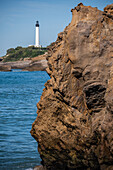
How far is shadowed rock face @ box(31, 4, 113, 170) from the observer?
17.0 feet

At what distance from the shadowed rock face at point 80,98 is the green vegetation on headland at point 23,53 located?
97.5 meters

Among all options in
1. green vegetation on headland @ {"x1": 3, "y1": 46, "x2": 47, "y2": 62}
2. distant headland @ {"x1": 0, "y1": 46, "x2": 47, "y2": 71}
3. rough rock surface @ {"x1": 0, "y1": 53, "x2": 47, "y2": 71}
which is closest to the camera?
rough rock surface @ {"x1": 0, "y1": 53, "x2": 47, "y2": 71}

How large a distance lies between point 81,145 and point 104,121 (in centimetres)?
69

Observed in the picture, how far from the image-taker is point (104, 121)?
4.91m

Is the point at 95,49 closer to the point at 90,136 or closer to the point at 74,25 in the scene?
the point at 74,25

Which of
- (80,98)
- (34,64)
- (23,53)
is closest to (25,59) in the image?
(34,64)

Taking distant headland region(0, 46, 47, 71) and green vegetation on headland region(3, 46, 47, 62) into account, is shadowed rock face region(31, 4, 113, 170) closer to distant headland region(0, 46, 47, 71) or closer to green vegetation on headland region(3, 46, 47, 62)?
distant headland region(0, 46, 47, 71)

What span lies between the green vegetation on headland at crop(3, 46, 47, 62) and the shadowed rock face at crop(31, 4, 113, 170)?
9746cm

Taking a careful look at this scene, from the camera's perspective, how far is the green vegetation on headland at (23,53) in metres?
105

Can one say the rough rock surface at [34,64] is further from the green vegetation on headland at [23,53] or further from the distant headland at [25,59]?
the green vegetation on headland at [23,53]

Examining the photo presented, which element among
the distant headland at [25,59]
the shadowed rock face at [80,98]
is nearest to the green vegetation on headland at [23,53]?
the distant headland at [25,59]

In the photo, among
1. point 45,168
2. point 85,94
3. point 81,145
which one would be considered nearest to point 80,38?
point 85,94

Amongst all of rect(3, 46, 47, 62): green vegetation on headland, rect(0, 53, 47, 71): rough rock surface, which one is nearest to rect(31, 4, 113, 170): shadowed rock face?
rect(0, 53, 47, 71): rough rock surface

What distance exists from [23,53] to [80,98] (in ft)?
348
